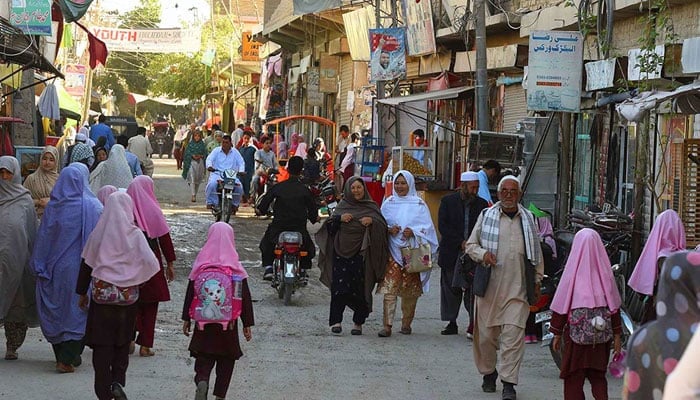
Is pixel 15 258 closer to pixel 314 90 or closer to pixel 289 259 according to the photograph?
pixel 289 259

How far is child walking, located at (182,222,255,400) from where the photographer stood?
24.6ft

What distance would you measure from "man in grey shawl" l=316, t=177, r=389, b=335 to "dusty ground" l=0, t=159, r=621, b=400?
0.27 m

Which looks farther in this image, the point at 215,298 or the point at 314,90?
the point at 314,90

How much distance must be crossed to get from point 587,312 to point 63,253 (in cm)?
376

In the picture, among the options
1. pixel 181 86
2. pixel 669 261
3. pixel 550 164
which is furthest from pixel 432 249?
pixel 181 86

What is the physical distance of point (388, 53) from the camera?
23.0 m

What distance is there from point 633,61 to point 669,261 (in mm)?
10217

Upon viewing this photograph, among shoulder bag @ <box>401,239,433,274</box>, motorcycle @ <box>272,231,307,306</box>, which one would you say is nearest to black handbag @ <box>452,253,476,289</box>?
shoulder bag @ <box>401,239,433,274</box>

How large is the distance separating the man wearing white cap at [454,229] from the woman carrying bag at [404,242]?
0.14m

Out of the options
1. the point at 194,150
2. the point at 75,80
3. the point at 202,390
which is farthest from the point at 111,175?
the point at 75,80

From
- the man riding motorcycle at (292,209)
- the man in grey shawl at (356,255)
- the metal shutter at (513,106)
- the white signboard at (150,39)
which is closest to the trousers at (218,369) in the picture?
the man in grey shawl at (356,255)

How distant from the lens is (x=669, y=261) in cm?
355

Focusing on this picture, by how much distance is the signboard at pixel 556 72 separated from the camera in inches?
552

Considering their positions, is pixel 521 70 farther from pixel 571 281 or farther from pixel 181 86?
pixel 181 86
